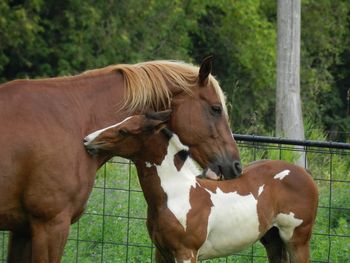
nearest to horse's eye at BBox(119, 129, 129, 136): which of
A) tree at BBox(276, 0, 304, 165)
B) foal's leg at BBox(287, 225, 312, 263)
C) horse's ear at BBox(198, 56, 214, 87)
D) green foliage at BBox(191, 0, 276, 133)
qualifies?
horse's ear at BBox(198, 56, 214, 87)

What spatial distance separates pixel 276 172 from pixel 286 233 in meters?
0.38

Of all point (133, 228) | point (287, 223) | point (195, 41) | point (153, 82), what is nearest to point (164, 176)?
point (153, 82)

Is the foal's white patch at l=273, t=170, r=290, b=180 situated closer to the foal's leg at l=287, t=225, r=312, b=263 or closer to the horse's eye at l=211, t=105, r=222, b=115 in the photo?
the foal's leg at l=287, t=225, r=312, b=263

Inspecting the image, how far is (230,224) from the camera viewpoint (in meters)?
5.32

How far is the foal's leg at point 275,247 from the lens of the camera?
5.70 meters

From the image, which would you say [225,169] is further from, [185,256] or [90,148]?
[90,148]

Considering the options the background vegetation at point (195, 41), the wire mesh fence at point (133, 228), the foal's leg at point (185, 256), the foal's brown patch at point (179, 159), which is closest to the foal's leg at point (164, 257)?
the foal's leg at point (185, 256)

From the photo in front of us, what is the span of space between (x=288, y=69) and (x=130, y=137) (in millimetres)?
7594

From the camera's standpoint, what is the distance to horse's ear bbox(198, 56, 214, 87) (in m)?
4.89

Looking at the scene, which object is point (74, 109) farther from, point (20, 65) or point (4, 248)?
point (20, 65)

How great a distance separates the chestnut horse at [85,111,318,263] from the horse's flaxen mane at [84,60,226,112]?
99 mm

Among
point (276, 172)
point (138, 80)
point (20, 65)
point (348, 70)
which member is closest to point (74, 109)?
point (138, 80)

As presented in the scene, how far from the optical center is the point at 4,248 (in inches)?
275

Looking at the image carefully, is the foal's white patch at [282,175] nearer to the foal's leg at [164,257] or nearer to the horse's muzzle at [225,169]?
the horse's muzzle at [225,169]
